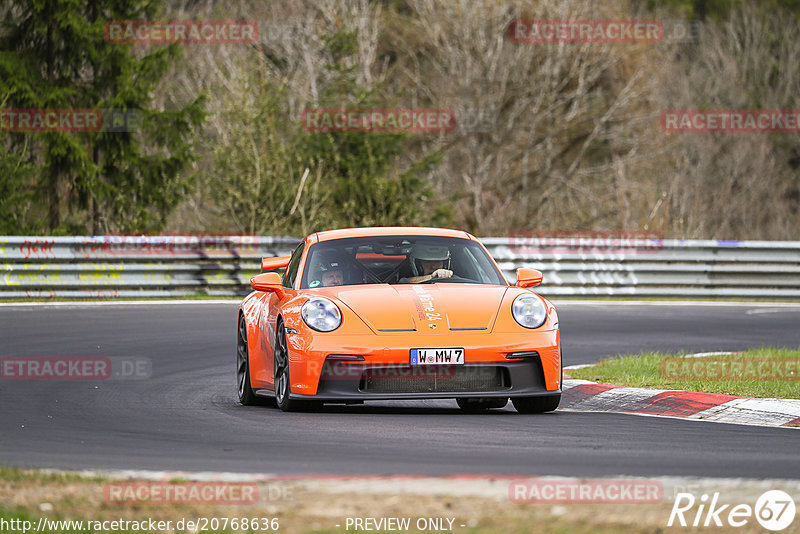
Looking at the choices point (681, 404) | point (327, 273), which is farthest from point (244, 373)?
point (681, 404)

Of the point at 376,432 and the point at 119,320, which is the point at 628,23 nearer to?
the point at 119,320

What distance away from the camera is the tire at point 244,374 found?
34.9 feet

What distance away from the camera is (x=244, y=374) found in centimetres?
1088

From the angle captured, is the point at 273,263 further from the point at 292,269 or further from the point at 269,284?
the point at 269,284

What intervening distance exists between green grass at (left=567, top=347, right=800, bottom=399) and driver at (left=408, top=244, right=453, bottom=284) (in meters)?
1.86

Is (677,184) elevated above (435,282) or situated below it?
below

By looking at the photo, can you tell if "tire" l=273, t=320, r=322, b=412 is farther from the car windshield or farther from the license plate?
the license plate

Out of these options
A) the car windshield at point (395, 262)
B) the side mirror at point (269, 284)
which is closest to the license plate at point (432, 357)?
the car windshield at point (395, 262)

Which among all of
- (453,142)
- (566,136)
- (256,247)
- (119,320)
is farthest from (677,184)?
(119,320)

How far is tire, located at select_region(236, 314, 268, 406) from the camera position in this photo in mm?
10633

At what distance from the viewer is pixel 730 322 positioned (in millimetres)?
19578

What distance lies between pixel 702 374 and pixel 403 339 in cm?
372

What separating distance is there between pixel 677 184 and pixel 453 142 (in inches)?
290

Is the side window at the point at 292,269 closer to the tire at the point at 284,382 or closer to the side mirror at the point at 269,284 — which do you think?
the side mirror at the point at 269,284
